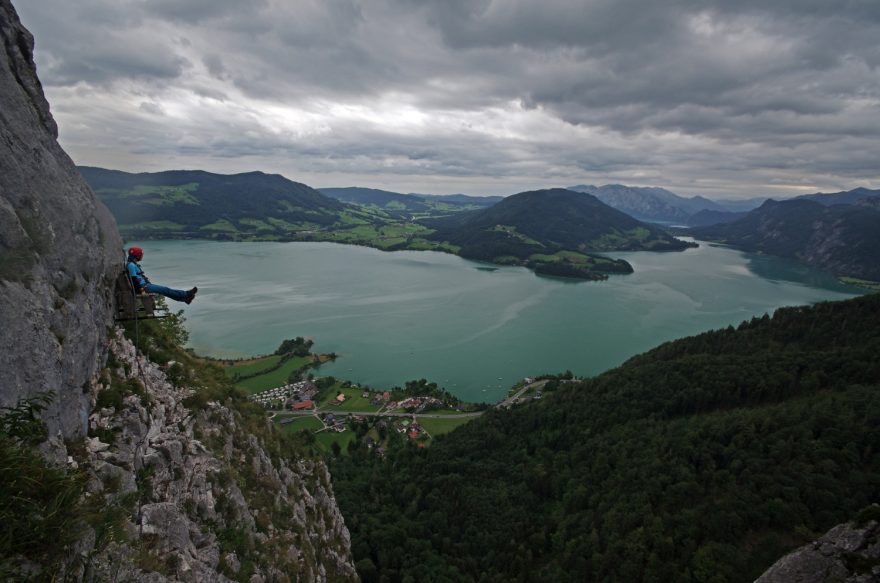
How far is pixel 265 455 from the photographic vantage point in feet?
50.1

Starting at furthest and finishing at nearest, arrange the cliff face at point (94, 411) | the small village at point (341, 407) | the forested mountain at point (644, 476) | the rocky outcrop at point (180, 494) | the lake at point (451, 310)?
the lake at point (451, 310)
the small village at point (341, 407)
the forested mountain at point (644, 476)
the rocky outcrop at point (180, 494)
the cliff face at point (94, 411)

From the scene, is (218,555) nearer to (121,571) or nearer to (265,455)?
(121,571)

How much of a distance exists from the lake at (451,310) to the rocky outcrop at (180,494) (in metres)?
50.5

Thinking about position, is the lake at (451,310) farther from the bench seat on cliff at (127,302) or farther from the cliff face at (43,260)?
the cliff face at (43,260)

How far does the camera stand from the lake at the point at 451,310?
244 feet

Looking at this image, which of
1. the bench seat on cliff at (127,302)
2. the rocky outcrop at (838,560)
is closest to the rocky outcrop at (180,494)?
the bench seat on cliff at (127,302)

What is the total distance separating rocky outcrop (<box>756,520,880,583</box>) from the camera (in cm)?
1259

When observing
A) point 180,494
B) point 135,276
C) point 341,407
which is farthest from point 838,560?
point 341,407

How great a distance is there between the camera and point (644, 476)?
116 feet

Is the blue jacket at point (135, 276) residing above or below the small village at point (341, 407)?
above

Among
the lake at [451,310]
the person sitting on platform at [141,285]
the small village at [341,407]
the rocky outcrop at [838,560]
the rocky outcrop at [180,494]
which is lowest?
the small village at [341,407]

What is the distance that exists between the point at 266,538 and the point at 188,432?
11.8 feet

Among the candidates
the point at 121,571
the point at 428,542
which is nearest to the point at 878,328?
the point at 428,542

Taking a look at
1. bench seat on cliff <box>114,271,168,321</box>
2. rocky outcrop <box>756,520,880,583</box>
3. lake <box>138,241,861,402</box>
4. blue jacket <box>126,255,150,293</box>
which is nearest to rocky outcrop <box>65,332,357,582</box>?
bench seat on cliff <box>114,271,168,321</box>
